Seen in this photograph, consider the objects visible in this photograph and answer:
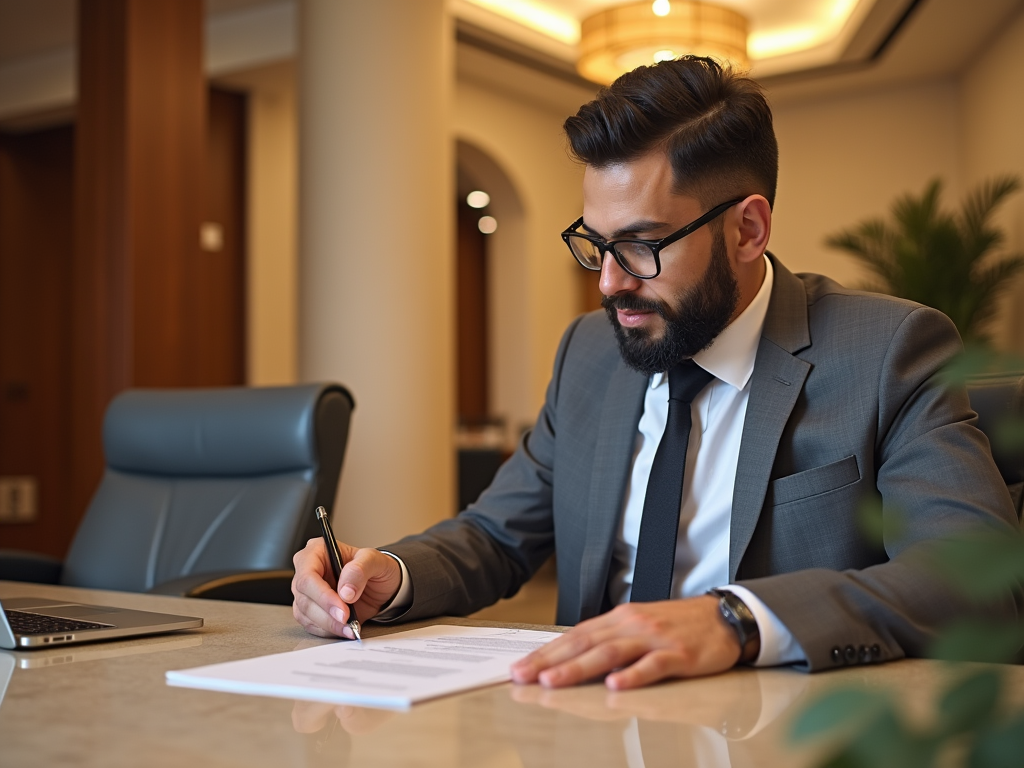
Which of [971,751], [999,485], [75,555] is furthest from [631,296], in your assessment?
[75,555]

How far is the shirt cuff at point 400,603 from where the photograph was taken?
1390mm

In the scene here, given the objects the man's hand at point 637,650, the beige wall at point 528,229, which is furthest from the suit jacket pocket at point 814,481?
the beige wall at point 528,229

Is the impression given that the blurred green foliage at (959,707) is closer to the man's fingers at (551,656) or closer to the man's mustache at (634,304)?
the man's fingers at (551,656)

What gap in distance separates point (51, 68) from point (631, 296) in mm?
6365

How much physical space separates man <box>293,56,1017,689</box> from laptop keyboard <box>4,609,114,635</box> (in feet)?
0.83

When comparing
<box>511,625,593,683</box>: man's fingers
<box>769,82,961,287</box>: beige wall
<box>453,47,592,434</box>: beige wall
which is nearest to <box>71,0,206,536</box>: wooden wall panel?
<box>453,47,592,434</box>: beige wall

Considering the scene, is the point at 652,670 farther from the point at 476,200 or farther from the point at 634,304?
the point at 476,200

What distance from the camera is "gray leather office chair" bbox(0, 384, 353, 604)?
2.54 meters

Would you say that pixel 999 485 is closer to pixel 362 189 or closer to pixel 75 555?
pixel 75 555

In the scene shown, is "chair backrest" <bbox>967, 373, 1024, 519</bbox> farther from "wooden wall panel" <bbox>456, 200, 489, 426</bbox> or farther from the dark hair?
"wooden wall panel" <bbox>456, 200, 489, 426</bbox>

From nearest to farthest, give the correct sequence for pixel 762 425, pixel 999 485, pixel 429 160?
pixel 999 485 → pixel 762 425 → pixel 429 160

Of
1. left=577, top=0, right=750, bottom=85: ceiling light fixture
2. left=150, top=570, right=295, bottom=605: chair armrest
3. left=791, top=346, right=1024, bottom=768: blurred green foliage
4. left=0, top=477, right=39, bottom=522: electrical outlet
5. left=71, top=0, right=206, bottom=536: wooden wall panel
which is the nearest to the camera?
left=791, top=346, right=1024, bottom=768: blurred green foliage

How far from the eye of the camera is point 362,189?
4512mm

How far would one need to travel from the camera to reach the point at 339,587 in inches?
50.3
